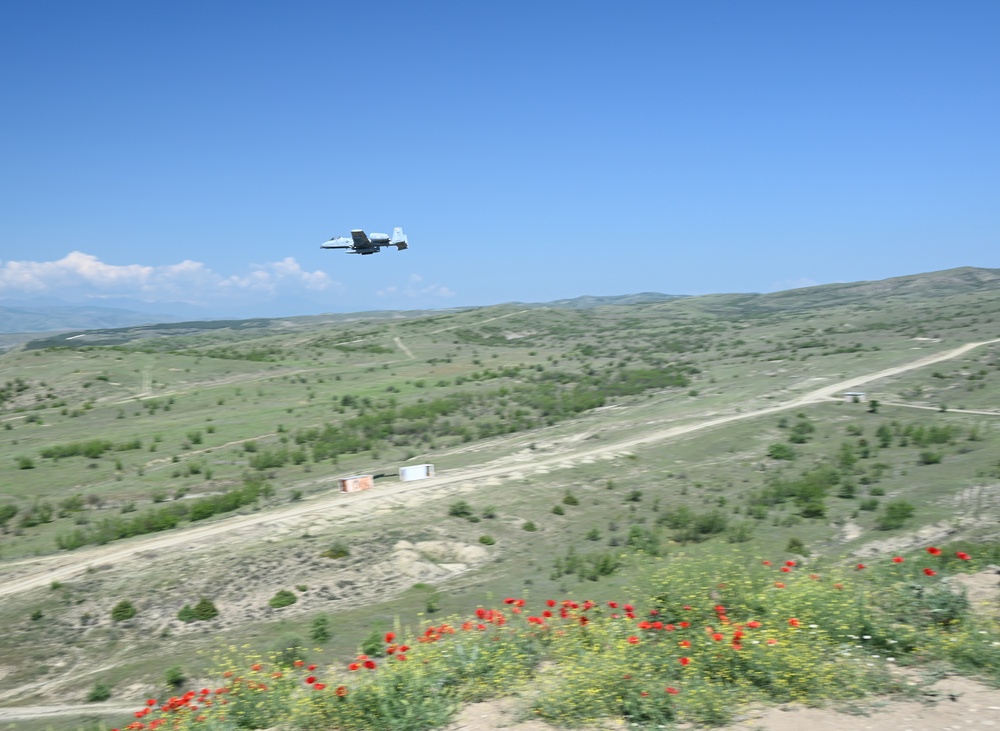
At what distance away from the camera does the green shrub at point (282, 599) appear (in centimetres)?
2225

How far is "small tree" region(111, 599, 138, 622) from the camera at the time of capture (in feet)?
70.6

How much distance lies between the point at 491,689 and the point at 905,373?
5366cm

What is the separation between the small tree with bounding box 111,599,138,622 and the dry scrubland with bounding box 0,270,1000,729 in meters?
0.07

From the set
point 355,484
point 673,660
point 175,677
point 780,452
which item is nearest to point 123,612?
point 175,677

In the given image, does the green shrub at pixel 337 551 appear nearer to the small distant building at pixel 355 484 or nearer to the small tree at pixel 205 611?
the small tree at pixel 205 611

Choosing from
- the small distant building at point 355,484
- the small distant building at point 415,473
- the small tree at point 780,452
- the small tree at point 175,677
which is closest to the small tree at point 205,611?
the small tree at point 175,677

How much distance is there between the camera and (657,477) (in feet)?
109

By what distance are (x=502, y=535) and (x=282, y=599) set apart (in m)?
8.35

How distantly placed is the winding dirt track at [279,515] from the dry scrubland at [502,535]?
0.18m

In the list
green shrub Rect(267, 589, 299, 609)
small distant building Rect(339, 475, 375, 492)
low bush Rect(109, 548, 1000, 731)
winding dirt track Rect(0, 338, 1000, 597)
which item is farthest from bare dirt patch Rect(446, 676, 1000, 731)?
small distant building Rect(339, 475, 375, 492)

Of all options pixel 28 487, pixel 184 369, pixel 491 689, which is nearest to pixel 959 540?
pixel 491 689

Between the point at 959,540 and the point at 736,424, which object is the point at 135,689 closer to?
the point at 959,540

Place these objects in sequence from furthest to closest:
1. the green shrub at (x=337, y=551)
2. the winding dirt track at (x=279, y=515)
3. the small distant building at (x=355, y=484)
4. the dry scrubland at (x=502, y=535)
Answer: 1. the small distant building at (x=355, y=484)
2. the green shrub at (x=337, y=551)
3. the winding dirt track at (x=279, y=515)
4. the dry scrubland at (x=502, y=535)

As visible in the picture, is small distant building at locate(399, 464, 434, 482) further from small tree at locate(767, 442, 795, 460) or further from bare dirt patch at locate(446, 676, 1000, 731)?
bare dirt patch at locate(446, 676, 1000, 731)
